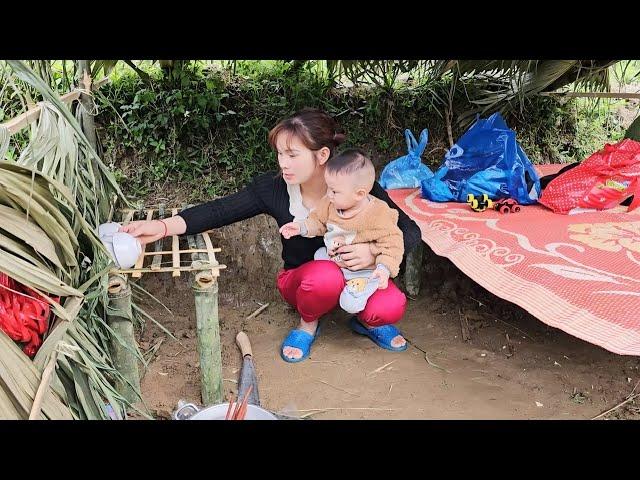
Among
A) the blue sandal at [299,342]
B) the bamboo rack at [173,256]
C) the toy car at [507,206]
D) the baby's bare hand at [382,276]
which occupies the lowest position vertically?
the blue sandal at [299,342]

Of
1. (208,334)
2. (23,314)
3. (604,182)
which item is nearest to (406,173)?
(604,182)

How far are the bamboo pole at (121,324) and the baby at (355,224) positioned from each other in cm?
82

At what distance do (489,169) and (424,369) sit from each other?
1.26 metres

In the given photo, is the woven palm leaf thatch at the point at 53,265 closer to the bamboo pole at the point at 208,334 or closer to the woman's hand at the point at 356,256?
the bamboo pole at the point at 208,334

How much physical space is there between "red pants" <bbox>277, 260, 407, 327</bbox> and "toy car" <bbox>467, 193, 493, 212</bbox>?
795 mm

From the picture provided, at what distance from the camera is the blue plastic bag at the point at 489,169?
11.8 ft

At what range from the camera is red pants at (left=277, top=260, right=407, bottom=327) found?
296cm

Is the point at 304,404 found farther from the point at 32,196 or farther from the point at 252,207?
the point at 32,196

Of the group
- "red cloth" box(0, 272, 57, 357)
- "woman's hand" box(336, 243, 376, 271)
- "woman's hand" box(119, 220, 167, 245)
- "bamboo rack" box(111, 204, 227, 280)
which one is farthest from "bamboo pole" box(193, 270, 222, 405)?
"red cloth" box(0, 272, 57, 357)

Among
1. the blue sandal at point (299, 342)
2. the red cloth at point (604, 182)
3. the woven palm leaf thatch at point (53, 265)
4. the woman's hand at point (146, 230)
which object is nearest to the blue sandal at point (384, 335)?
the blue sandal at point (299, 342)

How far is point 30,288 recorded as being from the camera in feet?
5.46

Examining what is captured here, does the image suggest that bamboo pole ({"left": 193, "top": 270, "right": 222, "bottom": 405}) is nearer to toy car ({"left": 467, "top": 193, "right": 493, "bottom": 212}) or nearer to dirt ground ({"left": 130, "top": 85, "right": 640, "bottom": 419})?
dirt ground ({"left": 130, "top": 85, "right": 640, "bottom": 419})

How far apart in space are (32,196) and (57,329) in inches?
14.0

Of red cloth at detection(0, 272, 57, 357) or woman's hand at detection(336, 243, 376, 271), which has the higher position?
red cloth at detection(0, 272, 57, 357)
